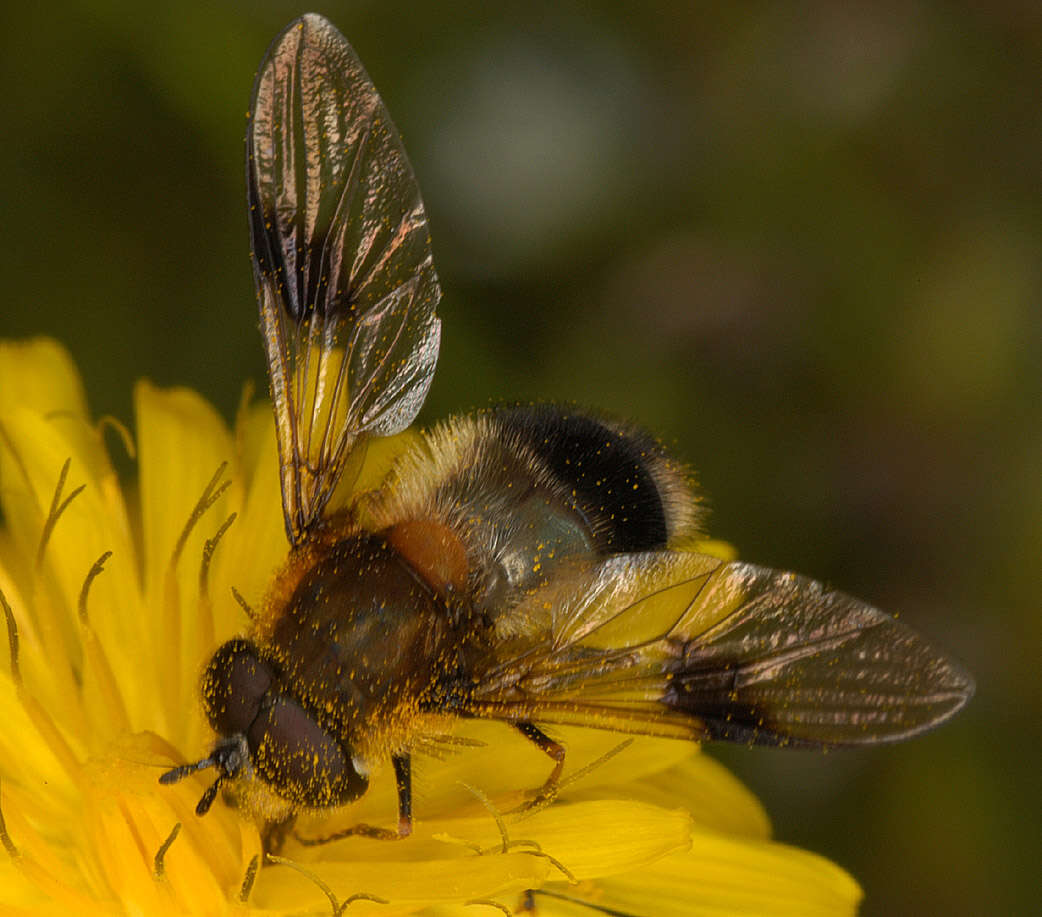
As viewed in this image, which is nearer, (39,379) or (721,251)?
(39,379)

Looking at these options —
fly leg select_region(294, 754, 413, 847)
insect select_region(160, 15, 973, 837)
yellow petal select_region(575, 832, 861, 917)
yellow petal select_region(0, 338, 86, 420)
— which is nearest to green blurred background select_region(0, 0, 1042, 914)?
yellow petal select_region(0, 338, 86, 420)

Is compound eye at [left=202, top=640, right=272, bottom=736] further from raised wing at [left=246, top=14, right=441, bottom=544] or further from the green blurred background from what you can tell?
the green blurred background

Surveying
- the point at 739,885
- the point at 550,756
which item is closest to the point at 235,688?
the point at 550,756

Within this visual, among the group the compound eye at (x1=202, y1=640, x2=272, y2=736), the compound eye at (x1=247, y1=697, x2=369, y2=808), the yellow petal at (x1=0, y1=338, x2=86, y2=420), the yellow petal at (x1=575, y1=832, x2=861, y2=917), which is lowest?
the yellow petal at (x1=575, y1=832, x2=861, y2=917)

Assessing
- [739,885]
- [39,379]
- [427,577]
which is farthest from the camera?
[39,379]

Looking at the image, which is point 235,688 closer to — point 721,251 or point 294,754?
point 294,754

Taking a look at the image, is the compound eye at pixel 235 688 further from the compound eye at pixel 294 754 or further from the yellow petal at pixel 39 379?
the yellow petal at pixel 39 379

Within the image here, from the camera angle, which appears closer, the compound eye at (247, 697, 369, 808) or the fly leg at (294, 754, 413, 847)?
the compound eye at (247, 697, 369, 808)
